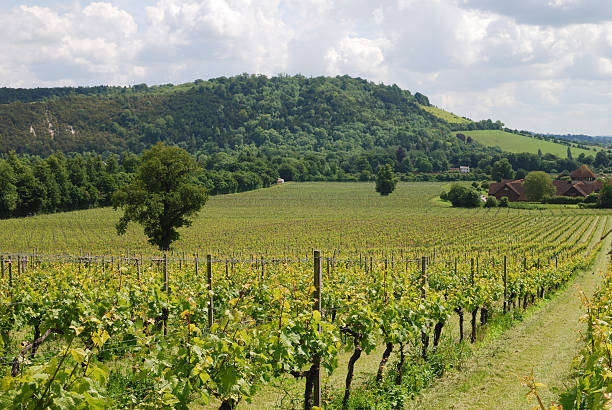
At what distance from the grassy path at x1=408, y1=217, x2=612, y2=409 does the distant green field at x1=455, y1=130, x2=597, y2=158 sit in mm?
159055

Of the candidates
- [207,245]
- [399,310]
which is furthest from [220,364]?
[207,245]

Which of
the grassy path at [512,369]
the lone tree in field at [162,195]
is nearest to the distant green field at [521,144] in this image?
the lone tree in field at [162,195]

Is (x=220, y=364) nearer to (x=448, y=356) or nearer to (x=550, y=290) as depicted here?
(x=448, y=356)

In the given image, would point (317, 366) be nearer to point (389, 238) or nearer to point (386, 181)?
point (389, 238)

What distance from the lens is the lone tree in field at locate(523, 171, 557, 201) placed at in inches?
3354

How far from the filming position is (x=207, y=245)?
1662 inches

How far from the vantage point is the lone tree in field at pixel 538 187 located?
8519 cm

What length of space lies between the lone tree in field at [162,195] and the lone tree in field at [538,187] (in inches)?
2672

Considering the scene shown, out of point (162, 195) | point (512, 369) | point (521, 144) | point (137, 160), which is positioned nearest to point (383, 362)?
point (512, 369)

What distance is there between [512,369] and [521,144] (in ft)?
607

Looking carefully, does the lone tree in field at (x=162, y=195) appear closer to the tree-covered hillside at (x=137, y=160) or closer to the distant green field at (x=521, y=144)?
the tree-covered hillside at (x=137, y=160)

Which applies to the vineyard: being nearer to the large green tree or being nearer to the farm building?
the farm building

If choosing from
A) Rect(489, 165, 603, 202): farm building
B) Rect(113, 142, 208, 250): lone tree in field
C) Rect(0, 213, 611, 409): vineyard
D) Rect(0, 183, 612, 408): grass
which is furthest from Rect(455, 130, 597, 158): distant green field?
Rect(0, 213, 611, 409): vineyard

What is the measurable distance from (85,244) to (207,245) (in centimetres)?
1045
